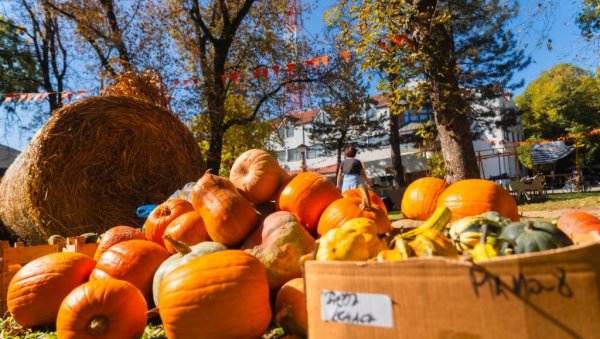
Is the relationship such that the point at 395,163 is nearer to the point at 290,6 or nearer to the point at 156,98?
the point at 290,6

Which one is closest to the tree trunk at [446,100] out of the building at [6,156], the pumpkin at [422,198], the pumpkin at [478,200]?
the pumpkin at [422,198]

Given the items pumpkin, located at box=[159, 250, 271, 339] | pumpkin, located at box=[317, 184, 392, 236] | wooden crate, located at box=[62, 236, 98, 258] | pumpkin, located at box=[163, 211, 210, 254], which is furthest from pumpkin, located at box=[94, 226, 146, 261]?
pumpkin, located at box=[317, 184, 392, 236]

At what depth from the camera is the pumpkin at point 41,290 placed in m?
2.59

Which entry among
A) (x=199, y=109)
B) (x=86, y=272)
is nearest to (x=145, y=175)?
(x=86, y=272)

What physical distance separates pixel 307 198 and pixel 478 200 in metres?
1.11

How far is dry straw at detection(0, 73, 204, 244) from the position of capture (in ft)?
16.6

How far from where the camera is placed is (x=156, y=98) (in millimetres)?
7004

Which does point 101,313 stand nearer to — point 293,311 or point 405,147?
point 293,311

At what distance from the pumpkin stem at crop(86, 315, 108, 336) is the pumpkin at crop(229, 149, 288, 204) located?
4.22ft

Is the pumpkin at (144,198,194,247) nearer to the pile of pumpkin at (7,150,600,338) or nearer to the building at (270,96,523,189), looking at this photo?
the pile of pumpkin at (7,150,600,338)

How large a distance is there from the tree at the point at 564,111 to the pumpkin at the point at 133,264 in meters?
41.1

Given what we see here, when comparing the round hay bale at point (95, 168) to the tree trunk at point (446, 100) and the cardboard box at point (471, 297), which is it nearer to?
the tree trunk at point (446, 100)

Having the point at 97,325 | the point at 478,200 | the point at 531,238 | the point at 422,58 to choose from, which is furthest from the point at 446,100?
the point at 97,325

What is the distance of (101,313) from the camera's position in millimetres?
2061
